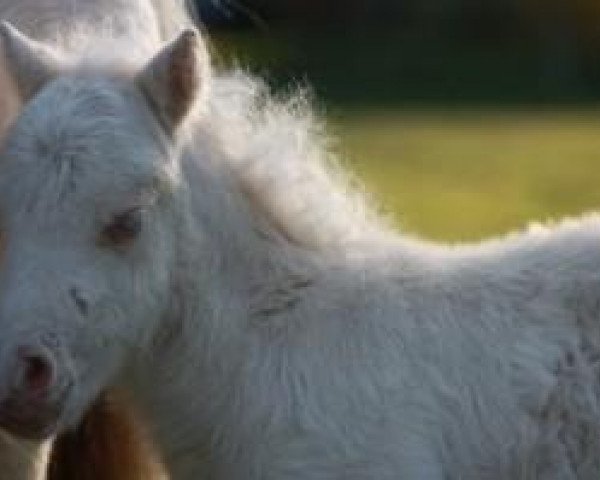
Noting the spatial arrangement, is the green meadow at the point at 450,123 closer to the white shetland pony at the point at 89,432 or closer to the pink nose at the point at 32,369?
the white shetland pony at the point at 89,432

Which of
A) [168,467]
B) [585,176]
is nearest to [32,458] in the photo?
[168,467]

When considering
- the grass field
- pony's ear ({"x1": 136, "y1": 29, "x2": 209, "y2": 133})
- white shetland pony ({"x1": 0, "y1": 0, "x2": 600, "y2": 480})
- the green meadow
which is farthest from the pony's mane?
the grass field

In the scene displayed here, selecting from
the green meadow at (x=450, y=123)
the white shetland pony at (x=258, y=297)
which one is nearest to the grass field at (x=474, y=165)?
the green meadow at (x=450, y=123)

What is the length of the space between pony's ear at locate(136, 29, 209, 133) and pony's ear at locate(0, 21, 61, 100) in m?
0.28

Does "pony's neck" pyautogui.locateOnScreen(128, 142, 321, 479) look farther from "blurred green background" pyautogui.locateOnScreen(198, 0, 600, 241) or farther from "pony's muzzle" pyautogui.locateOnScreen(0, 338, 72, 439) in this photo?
"blurred green background" pyautogui.locateOnScreen(198, 0, 600, 241)

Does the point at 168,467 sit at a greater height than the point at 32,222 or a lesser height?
lesser

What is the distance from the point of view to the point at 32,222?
5277 millimetres

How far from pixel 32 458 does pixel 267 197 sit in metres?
1.21

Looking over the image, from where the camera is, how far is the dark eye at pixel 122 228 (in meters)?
5.30

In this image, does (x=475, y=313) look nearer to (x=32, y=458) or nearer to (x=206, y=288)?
(x=206, y=288)

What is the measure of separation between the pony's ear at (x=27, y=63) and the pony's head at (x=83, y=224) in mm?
79

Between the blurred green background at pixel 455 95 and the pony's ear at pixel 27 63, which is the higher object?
the pony's ear at pixel 27 63

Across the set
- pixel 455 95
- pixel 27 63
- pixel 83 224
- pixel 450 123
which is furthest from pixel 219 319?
pixel 455 95

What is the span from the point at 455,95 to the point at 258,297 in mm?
31039
